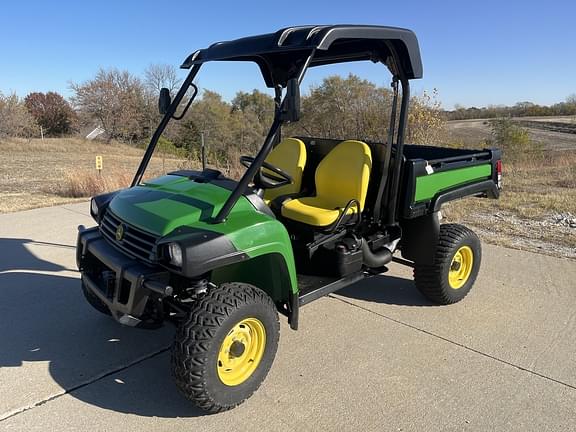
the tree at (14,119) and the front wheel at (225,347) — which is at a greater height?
the tree at (14,119)

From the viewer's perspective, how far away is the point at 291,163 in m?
3.99

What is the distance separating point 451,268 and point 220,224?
7.14ft

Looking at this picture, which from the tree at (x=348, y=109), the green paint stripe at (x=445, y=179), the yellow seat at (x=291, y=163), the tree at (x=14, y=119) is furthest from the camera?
the tree at (x=14, y=119)

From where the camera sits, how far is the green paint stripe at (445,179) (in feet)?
11.2

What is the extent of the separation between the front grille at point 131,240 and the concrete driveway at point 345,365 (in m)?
0.74

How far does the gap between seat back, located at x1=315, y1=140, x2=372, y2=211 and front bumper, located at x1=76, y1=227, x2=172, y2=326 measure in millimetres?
1563

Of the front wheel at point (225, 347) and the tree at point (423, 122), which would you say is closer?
the front wheel at point (225, 347)

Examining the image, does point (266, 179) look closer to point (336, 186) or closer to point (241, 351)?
point (336, 186)

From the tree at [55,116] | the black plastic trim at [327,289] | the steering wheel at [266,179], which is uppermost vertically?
the tree at [55,116]

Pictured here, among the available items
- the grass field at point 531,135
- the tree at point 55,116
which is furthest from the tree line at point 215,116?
the grass field at point 531,135

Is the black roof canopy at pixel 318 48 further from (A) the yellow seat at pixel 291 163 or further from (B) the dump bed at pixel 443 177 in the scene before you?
(B) the dump bed at pixel 443 177

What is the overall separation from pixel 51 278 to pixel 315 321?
237 centimetres

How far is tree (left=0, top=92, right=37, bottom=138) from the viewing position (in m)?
25.8

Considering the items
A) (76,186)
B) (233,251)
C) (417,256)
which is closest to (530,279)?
(417,256)
